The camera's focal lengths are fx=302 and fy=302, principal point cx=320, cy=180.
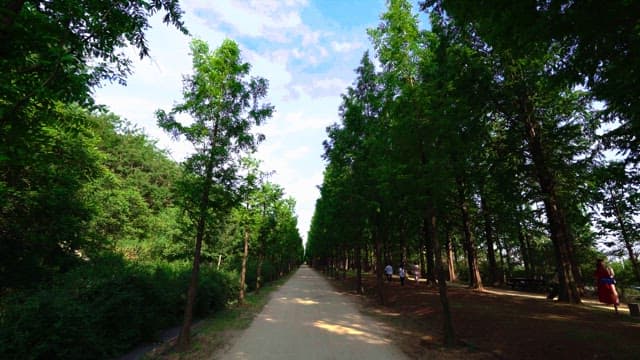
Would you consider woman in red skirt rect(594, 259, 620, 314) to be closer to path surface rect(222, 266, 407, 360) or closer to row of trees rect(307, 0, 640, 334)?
row of trees rect(307, 0, 640, 334)

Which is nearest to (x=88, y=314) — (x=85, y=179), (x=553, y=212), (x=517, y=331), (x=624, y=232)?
(x=517, y=331)

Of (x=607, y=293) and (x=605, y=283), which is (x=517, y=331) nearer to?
(x=607, y=293)

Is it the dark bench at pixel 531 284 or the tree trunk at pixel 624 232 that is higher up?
the tree trunk at pixel 624 232

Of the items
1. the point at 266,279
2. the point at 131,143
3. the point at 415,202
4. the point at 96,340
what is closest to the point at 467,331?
the point at 415,202

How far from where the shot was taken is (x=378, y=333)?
31.5 ft

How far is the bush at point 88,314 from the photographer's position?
20.5 feet

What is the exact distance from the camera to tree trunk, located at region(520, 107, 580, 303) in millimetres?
13641

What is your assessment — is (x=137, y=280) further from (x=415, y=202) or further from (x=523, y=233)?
(x=523, y=233)

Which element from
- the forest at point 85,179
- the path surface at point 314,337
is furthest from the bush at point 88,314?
the path surface at point 314,337

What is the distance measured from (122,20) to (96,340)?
7276mm

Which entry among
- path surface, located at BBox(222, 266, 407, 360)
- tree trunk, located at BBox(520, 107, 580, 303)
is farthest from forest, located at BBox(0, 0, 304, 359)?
tree trunk, located at BBox(520, 107, 580, 303)

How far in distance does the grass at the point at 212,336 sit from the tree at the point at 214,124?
1125 millimetres

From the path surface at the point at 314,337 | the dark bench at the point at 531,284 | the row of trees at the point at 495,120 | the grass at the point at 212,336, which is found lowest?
the grass at the point at 212,336

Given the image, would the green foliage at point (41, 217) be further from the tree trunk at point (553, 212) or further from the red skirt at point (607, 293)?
the red skirt at point (607, 293)
